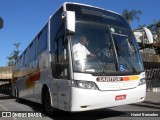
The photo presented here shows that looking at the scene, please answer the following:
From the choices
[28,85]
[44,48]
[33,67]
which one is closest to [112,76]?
[44,48]

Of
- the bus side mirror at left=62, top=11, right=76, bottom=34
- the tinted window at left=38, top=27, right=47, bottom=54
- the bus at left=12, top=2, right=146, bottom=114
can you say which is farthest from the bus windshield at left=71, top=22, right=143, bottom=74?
the tinted window at left=38, top=27, right=47, bottom=54

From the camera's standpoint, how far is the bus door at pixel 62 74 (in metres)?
7.95

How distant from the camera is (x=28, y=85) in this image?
14.0 metres

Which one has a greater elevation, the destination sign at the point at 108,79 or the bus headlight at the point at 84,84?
the destination sign at the point at 108,79

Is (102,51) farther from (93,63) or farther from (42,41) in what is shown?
(42,41)

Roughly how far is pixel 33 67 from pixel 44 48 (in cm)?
231

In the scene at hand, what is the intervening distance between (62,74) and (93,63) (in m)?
0.98

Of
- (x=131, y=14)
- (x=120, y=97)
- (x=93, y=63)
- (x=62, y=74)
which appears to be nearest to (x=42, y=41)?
(x=62, y=74)

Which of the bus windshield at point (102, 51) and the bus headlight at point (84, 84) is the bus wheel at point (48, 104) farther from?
the bus windshield at point (102, 51)

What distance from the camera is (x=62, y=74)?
8.32 meters

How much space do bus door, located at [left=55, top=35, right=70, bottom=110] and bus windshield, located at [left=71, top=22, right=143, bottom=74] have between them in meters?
0.32

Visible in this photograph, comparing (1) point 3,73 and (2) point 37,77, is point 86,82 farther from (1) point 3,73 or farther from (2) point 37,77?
(1) point 3,73

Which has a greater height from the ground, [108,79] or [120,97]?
[108,79]

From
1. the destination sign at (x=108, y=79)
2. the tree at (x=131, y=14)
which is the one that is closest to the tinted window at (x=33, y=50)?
the destination sign at (x=108, y=79)
